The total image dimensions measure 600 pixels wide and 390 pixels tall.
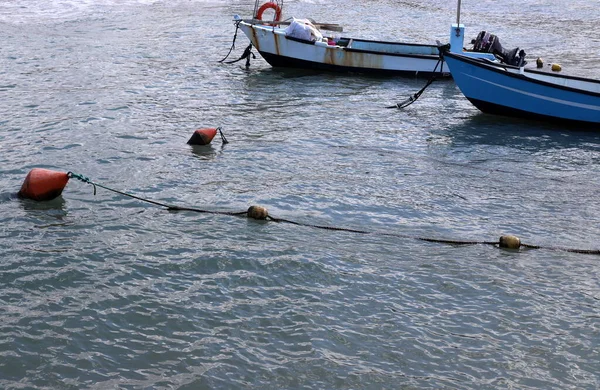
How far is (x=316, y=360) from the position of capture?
711cm

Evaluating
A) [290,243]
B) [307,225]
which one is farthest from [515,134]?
[290,243]

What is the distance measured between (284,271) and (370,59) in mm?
12908

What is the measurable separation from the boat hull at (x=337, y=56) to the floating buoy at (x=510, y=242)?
11.7 meters

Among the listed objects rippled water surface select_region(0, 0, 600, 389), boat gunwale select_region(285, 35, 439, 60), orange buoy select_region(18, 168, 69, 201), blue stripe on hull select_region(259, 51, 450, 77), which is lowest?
rippled water surface select_region(0, 0, 600, 389)

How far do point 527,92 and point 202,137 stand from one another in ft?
22.4

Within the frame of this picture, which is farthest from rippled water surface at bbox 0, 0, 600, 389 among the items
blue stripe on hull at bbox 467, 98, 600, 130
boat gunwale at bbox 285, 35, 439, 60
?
boat gunwale at bbox 285, 35, 439, 60

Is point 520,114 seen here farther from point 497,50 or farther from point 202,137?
point 202,137

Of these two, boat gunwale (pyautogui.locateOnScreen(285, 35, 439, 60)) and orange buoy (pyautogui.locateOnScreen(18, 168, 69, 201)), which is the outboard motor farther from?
orange buoy (pyautogui.locateOnScreen(18, 168, 69, 201))

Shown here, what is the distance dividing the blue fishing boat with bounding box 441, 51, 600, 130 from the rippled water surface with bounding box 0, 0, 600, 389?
1.25 feet

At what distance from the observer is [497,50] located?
1988cm

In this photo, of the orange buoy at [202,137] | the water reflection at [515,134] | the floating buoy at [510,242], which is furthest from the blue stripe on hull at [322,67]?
the floating buoy at [510,242]

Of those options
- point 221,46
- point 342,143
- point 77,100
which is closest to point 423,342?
point 342,143

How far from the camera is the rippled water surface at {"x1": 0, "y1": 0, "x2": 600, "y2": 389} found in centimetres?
713

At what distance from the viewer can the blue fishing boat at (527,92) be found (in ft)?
51.9
